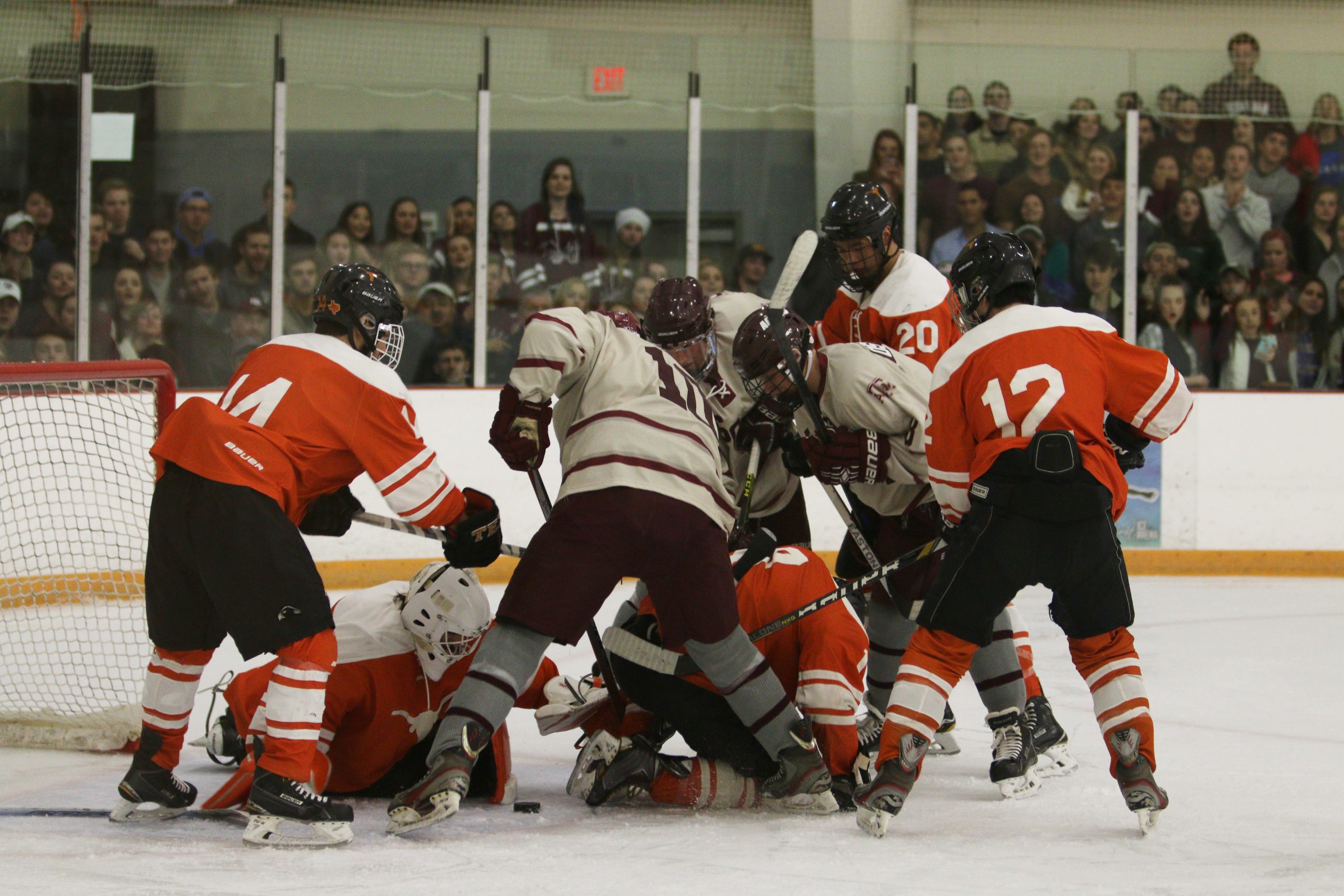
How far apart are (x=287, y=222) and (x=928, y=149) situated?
107 inches

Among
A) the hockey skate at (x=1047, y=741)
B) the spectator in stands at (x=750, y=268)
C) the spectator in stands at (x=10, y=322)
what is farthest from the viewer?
the spectator in stands at (x=750, y=268)

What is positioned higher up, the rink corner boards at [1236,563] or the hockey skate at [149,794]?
the rink corner boards at [1236,563]

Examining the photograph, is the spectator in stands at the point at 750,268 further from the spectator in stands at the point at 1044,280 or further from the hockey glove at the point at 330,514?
the hockey glove at the point at 330,514

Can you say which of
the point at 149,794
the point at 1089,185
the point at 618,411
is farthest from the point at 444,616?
Answer: the point at 1089,185

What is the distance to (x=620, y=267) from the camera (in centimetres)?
635

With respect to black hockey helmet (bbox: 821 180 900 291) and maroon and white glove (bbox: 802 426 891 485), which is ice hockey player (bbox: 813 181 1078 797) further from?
maroon and white glove (bbox: 802 426 891 485)

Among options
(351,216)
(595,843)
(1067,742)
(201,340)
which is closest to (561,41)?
(351,216)

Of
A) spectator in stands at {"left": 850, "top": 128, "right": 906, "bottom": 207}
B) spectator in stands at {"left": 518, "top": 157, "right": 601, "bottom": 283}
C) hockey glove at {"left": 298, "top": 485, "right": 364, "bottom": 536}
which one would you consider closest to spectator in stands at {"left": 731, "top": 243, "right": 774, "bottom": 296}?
spectator in stands at {"left": 518, "top": 157, "right": 601, "bottom": 283}

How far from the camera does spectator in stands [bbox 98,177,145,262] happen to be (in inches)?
233

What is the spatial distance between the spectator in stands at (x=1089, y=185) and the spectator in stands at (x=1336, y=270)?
1029 millimetres

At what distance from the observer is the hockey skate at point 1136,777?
2.74m

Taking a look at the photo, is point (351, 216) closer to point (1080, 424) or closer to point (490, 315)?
point (490, 315)

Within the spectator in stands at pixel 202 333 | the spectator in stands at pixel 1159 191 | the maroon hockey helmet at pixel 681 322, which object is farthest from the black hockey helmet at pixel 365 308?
the spectator in stands at pixel 1159 191

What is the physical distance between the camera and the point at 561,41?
6.49 m
